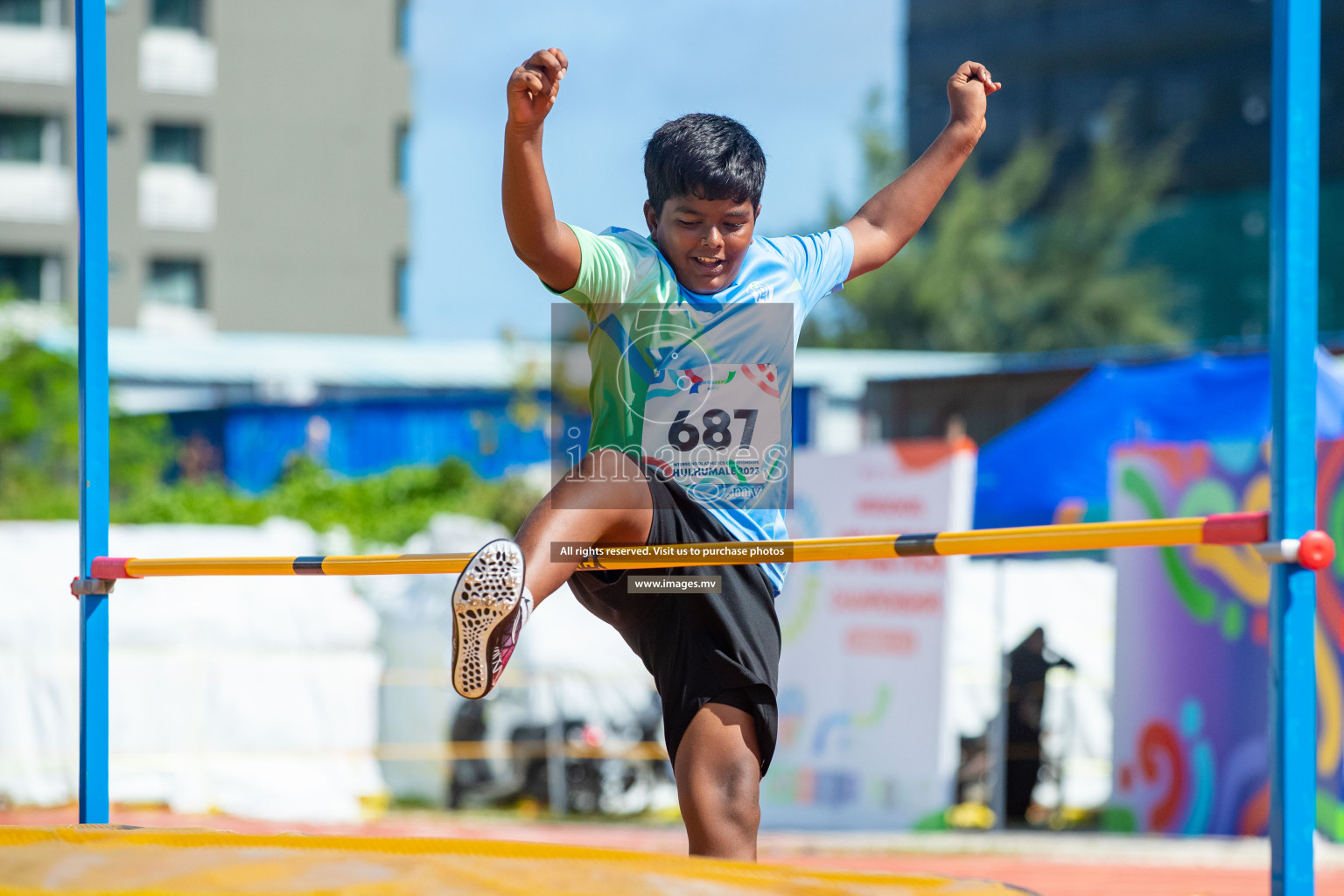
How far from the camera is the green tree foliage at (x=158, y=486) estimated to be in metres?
14.4

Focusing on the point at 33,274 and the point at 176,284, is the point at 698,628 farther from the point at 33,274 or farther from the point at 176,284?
the point at 176,284

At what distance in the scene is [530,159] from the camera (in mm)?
2496

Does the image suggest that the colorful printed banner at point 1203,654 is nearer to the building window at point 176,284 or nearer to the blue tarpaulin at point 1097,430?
the blue tarpaulin at point 1097,430

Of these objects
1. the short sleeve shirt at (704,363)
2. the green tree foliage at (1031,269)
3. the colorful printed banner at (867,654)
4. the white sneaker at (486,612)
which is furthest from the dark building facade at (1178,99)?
the white sneaker at (486,612)

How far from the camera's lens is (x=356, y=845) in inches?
95.3

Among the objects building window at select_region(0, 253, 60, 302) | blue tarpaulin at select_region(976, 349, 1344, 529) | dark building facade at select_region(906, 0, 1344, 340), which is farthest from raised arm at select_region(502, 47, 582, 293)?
dark building facade at select_region(906, 0, 1344, 340)

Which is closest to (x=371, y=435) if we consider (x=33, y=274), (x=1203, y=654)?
(x=33, y=274)

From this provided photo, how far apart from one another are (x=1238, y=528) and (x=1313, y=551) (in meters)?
0.11

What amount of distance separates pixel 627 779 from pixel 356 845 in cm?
727

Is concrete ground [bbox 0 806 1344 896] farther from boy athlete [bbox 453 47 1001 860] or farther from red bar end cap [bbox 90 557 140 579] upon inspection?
boy athlete [bbox 453 47 1001 860]

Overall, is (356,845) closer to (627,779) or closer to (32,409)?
(627,779)

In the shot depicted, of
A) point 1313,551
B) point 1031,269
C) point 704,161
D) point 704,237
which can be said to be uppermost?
point 1031,269

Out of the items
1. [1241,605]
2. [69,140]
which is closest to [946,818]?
→ [1241,605]

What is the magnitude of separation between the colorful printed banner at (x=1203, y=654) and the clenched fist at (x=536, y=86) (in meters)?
5.73
